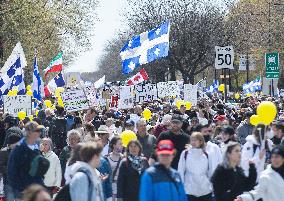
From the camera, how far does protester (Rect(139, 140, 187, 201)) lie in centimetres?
825

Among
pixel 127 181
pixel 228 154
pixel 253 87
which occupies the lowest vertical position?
pixel 127 181

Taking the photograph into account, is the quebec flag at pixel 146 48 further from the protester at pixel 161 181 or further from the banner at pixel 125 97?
the protester at pixel 161 181

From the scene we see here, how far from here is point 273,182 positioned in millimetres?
8695

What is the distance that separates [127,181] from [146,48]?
12.4 meters

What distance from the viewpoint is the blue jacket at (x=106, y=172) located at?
1033 cm

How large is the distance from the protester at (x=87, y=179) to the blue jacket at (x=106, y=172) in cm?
207

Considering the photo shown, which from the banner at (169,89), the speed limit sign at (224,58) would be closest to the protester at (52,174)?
the speed limit sign at (224,58)

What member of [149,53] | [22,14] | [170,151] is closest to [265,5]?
[22,14]

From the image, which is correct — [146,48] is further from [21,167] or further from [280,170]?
[280,170]

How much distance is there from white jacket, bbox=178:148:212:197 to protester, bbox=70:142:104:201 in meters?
2.60

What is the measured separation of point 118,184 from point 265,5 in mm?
44770

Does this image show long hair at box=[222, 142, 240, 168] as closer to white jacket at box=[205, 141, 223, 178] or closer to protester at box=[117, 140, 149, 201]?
white jacket at box=[205, 141, 223, 178]

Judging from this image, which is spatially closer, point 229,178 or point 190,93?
point 229,178

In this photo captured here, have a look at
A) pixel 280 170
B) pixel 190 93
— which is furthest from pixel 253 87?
pixel 280 170
